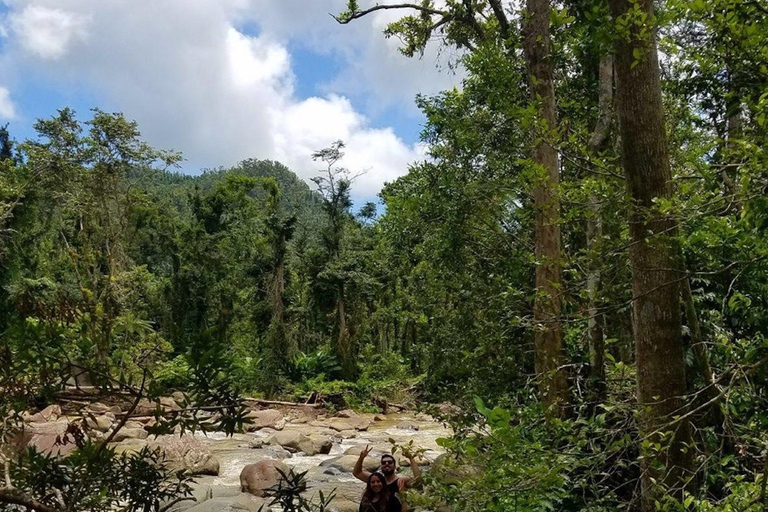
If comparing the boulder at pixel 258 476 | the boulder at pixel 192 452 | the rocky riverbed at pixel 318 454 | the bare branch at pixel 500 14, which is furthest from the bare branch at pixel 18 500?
the boulder at pixel 192 452

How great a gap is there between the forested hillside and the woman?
3.06 ft

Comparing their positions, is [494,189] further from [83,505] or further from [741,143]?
[83,505]

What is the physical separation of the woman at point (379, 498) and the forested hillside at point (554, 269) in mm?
931


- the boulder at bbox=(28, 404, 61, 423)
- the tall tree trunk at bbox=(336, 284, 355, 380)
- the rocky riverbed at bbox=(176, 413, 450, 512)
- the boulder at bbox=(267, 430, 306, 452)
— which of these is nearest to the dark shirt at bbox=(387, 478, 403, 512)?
the rocky riverbed at bbox=(176, 413, 450, 512)

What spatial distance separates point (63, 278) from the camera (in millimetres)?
24656

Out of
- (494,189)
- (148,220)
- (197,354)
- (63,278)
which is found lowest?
(197,354)

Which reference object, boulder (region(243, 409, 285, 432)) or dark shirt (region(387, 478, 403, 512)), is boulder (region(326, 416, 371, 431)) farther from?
dark shirt (region(387, 478, 403, 512))

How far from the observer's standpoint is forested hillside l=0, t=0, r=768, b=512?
198 cm

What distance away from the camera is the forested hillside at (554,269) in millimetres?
1979

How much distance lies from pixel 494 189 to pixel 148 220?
25602 mm

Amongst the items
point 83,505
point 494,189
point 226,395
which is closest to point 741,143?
point 226,395

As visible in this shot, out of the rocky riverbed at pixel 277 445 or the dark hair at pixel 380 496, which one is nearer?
the dark hair at pixel 380 496

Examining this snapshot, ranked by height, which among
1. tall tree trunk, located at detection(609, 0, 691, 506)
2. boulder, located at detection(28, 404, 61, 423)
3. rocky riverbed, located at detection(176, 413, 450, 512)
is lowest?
rocky riverbed, located at detection(176, 413, 450, 512)

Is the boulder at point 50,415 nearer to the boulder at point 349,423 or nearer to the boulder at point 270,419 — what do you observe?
the boulder at point 270,419
